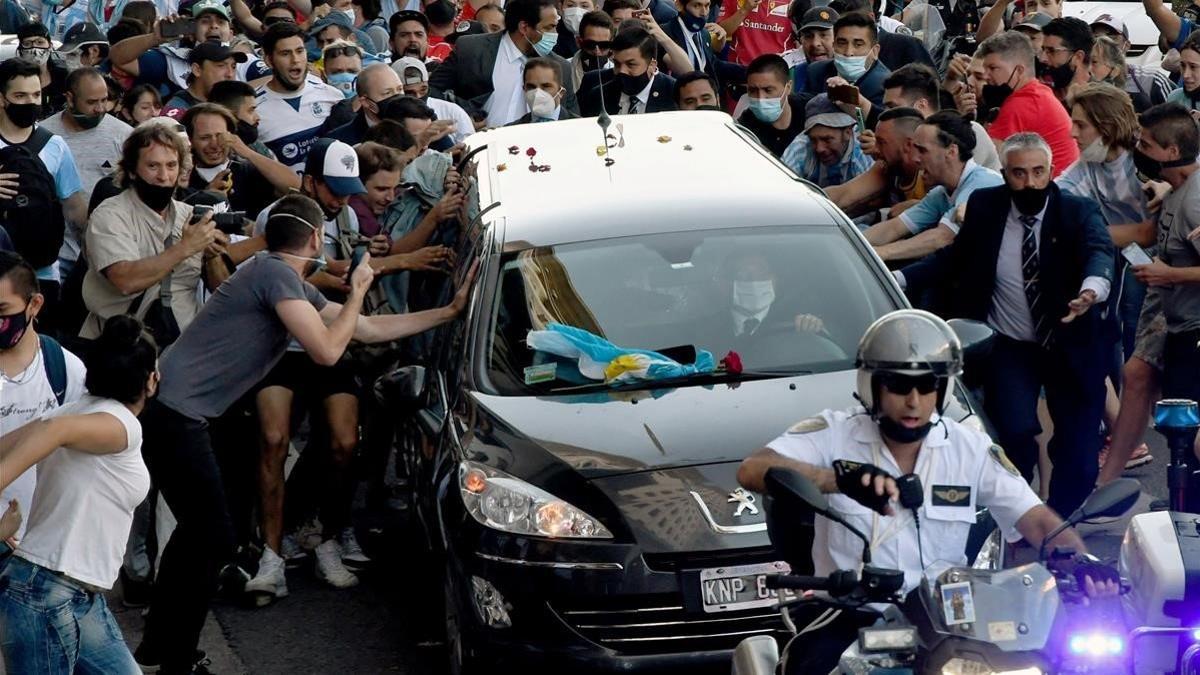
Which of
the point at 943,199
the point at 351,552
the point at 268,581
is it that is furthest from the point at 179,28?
the point at 943,199

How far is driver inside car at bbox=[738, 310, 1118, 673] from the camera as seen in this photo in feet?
15.0

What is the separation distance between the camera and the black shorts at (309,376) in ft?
28.2

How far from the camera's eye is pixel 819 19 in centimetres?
1362

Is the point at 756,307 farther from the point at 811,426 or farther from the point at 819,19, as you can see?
the point at 819,19

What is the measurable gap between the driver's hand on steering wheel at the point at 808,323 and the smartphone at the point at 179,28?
8170mm

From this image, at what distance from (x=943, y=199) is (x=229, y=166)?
3.80 metres

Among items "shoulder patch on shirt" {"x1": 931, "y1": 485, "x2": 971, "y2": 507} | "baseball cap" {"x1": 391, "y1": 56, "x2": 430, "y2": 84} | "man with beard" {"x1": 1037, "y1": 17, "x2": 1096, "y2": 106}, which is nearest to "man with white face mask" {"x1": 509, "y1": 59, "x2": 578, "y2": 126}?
"baseball cap" {"x1": 391, "y1": 56, "x2": 430, "y2": 84}

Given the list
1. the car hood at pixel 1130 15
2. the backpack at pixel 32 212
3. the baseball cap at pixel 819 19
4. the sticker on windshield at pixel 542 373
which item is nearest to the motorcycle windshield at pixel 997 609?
the sticker on windshield at pixel 542 373

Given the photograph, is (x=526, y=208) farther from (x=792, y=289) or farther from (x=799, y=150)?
(x=799, y=150)

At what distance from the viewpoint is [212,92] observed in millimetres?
11406

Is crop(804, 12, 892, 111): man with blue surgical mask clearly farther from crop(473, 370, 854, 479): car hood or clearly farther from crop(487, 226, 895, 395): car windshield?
crop(473, 370, 854, 479): car hood

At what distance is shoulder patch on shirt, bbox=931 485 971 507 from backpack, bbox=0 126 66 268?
625 centimetres

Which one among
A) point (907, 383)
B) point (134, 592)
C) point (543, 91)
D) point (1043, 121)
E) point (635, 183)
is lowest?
point (134, 592)

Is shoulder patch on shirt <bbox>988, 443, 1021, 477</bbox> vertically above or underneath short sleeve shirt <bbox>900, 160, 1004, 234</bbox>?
above
